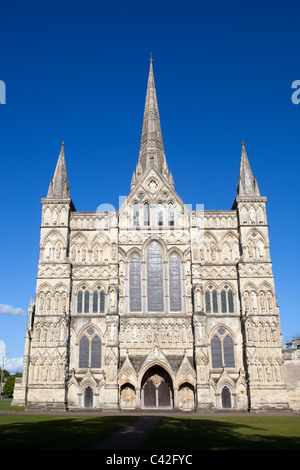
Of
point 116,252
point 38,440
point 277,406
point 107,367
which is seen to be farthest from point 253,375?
point 38,440

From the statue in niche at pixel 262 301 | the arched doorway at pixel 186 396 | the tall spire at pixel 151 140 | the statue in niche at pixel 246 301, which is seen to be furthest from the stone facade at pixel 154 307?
the tall spire at pixel 151 140

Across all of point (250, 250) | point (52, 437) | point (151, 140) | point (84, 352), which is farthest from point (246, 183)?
point (52, 437)

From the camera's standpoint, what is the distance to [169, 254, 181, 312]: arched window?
1639 inches

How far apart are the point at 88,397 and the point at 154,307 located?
31.5 ft

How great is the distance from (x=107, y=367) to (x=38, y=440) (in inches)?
860

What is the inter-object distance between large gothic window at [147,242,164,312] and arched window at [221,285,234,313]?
5.59m

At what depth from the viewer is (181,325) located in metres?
40.5

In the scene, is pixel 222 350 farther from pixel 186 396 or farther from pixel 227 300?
pixel 186 396

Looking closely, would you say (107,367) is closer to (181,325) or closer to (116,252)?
(181,325)

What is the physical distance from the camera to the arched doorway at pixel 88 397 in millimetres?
38562

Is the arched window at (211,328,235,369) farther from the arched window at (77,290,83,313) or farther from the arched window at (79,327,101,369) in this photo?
the arched window at (77,290,83,313)

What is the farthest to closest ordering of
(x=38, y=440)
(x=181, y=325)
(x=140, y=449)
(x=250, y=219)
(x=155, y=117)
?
(x=155, y=117) → (x=250, y=219) → (x=181, y=325) → (x=38, y=440) → (x=140, y=449)

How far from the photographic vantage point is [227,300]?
4166 cm

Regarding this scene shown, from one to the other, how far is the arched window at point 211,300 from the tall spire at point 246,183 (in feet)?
32.5
